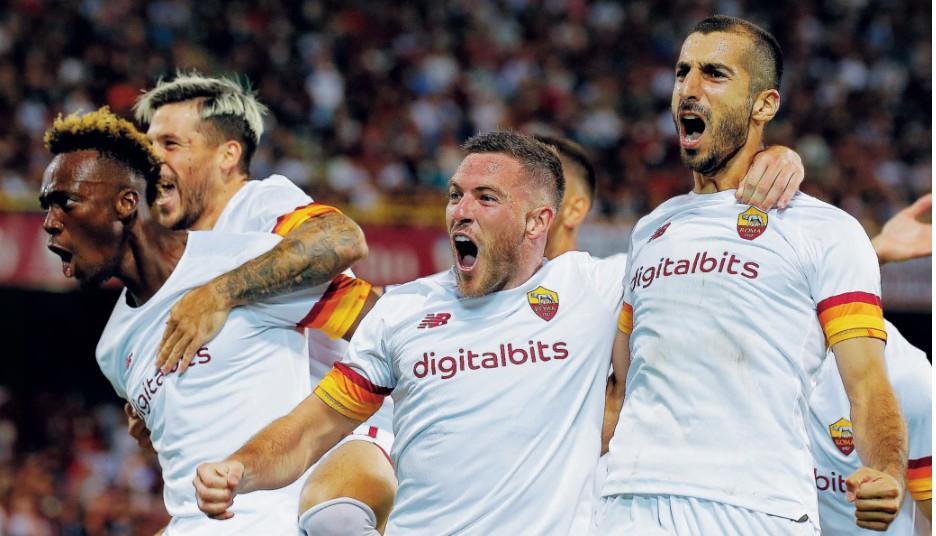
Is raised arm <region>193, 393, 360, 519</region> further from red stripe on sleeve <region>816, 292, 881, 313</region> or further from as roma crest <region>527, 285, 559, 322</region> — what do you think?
Result: red stripe on sleeve <region>816, 292, 881, 313</region>

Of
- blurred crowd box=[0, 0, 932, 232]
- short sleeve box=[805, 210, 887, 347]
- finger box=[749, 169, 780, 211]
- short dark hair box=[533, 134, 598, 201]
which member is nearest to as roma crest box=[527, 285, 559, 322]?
finger box=[749, 169, 780, 211]

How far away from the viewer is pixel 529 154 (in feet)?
14.2

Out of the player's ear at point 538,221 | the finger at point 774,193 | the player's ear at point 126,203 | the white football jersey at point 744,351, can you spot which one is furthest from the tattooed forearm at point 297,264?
the finger at point 774,193

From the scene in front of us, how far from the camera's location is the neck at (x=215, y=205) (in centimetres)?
553

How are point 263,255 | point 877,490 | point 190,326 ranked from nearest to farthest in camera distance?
point 877,490
point 190,326
point 263,255

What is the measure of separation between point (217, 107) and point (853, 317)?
310 centimetres

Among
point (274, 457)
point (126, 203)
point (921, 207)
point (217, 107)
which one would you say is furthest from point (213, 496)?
point (921, 207)

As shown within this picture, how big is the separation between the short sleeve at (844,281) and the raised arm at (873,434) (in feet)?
0.14

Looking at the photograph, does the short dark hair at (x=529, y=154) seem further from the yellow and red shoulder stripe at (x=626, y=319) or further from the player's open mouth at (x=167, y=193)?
the player's open mouth at (x=167, y=193)

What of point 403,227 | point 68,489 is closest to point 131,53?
point 403,227

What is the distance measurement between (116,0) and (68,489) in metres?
Result: 6.27

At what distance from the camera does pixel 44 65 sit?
14680mm

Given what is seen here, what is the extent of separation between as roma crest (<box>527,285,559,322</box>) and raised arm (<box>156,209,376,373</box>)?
0.95 m

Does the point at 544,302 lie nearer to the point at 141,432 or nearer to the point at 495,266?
the point at 495,266
